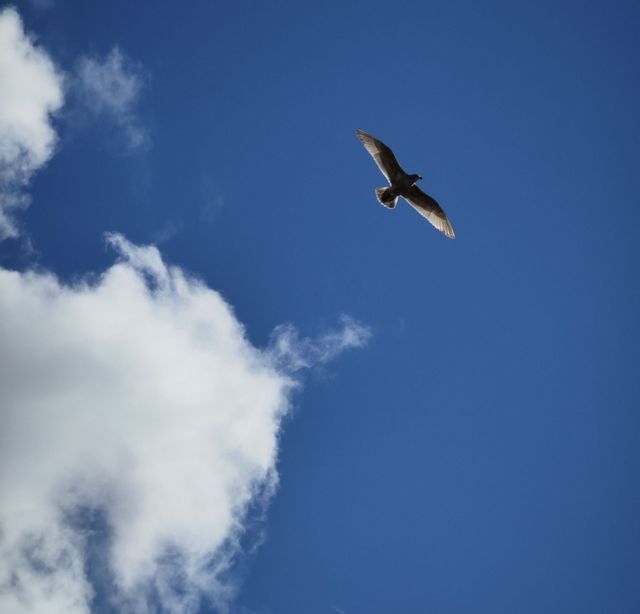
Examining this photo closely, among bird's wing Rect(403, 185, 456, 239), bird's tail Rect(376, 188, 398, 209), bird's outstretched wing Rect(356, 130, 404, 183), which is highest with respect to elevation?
bird's wing Rect(403, 185, 456, 239)

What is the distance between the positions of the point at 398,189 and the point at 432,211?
6.52 ft

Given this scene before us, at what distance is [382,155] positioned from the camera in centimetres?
2989

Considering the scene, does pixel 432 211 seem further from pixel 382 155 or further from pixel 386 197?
pixel 382 155

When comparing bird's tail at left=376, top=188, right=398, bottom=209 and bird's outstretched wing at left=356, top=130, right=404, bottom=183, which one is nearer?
bird's outstretched wing at left=356, top=130, right=404, bottom=183

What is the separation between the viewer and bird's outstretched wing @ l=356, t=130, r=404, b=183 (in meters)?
29.9

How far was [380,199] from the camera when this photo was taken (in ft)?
99.7

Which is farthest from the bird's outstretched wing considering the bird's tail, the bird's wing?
the bird's wing

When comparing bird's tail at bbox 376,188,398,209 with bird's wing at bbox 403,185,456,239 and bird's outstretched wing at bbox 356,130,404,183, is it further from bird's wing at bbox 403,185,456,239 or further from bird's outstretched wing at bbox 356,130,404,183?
bird's wing at bbox 403,185,456,239

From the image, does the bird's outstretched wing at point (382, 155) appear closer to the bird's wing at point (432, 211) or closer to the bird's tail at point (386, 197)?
the bird's tail at point (386, 197)

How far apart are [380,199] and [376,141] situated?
2333 mm

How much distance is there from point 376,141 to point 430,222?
4160 mm

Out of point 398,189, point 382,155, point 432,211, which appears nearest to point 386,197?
point 398,189

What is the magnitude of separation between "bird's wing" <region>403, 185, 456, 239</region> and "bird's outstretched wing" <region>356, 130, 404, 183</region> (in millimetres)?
1364

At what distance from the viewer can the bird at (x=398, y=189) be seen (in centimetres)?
2991
